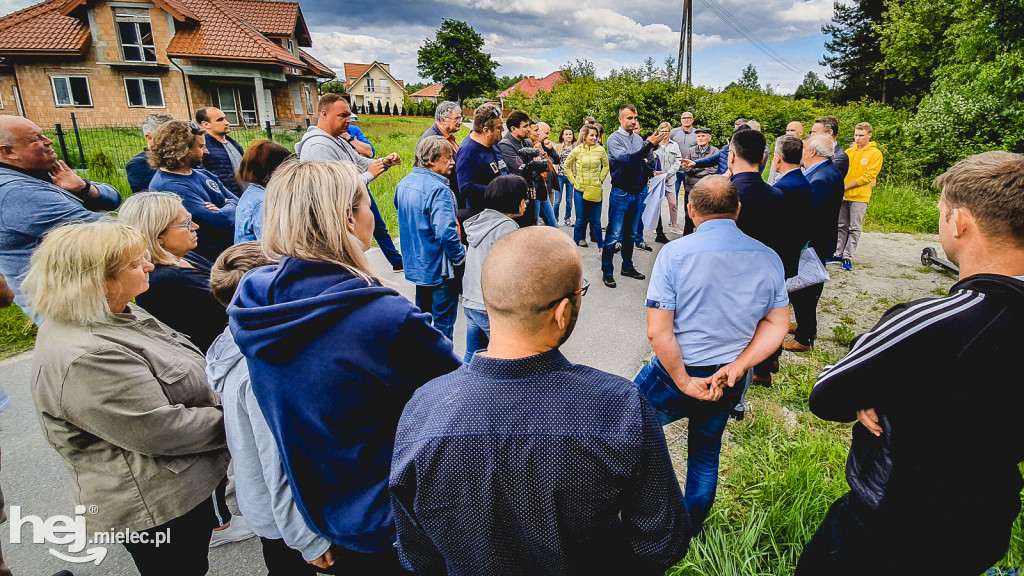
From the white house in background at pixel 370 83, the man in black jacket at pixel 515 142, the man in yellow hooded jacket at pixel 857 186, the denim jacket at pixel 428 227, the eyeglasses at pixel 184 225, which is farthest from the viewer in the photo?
the white house in background at pixel 370 83

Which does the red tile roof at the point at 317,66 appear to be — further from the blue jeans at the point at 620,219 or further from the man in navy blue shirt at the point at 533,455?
the man in navy blue shirt at the point at 533,455

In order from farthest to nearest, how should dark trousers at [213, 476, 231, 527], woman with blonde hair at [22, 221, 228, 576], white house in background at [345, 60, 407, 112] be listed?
white house in background at [345, 60, 407, 112]
dark trousers at [213, 476, 231, 527]
woman with blonde hair at [22, 221, 228, 576]

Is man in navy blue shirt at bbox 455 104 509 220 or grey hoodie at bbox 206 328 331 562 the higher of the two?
man in navy blue shirt at bbox 455 104 509 220

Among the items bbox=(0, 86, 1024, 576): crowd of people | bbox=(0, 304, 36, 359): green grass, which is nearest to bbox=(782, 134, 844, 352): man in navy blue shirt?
bbox=(0, 86, 1024, 576): crowd of people

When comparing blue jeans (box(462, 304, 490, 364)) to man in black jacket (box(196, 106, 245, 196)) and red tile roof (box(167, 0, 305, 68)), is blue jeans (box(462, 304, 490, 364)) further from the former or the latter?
red tile roof (box(167, 0, 305, 68))

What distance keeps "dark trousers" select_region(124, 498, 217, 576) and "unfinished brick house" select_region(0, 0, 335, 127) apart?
80.0ft

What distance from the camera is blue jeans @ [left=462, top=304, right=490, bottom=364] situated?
3512 millimetres

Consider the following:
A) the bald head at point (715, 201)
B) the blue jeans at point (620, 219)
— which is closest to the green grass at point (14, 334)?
the bald head at point (715, 201)

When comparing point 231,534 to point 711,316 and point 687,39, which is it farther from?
point 687,39

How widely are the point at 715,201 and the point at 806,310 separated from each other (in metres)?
2.69

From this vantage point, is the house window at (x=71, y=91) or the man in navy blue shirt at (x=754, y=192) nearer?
the man in navy blue shirt at (x=754, y=192)

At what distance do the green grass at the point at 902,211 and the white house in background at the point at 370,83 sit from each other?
67832 millimetres

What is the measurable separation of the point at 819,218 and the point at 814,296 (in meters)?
0.71

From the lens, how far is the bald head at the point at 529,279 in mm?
1228
